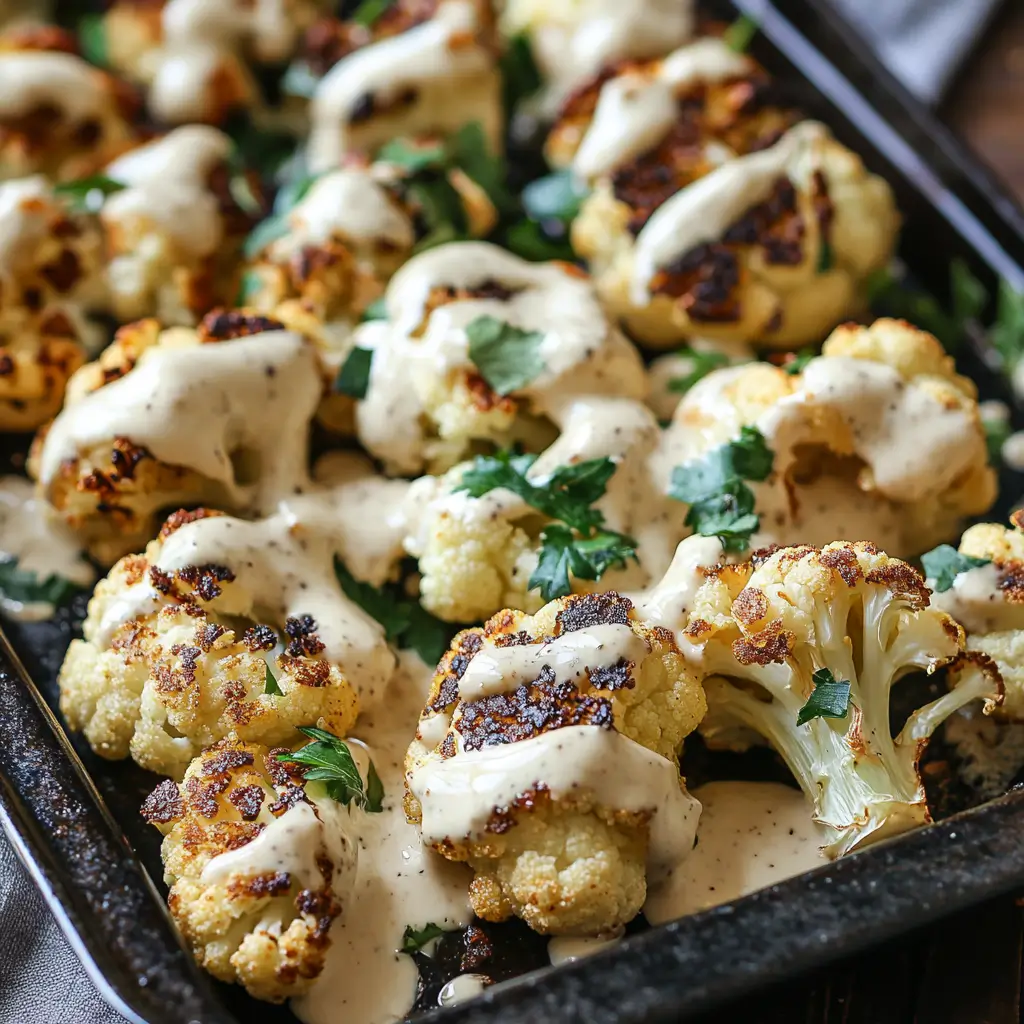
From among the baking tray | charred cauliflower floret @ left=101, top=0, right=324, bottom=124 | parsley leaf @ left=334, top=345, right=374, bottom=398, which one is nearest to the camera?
the baking tray

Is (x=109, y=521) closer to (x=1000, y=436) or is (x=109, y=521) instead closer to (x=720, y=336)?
(x=720, y=336)

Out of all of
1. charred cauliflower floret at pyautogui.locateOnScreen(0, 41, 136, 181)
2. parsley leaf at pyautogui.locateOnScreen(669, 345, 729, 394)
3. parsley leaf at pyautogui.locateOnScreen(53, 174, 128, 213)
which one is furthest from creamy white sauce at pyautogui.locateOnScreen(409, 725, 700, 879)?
charred cauliflower floret at pyautogui.locateOnScreen(0, 41, 136, 181)

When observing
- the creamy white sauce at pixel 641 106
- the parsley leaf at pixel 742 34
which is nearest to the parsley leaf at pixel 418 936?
the creamy white sauce at pixel 641 106

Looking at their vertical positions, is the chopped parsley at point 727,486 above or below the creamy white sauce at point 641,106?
below

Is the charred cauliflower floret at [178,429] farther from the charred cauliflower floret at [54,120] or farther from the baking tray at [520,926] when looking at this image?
the charred cauliflower floret at [54,120]

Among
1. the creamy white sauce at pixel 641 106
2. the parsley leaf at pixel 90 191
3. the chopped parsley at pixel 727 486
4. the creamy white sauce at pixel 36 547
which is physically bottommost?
the creamy white sauce at pixel 36 547

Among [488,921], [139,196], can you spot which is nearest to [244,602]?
[488,921]

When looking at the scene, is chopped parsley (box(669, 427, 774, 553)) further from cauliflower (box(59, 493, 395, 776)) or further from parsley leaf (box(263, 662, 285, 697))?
parsley leaf (box(263, 662, 285, 697))
